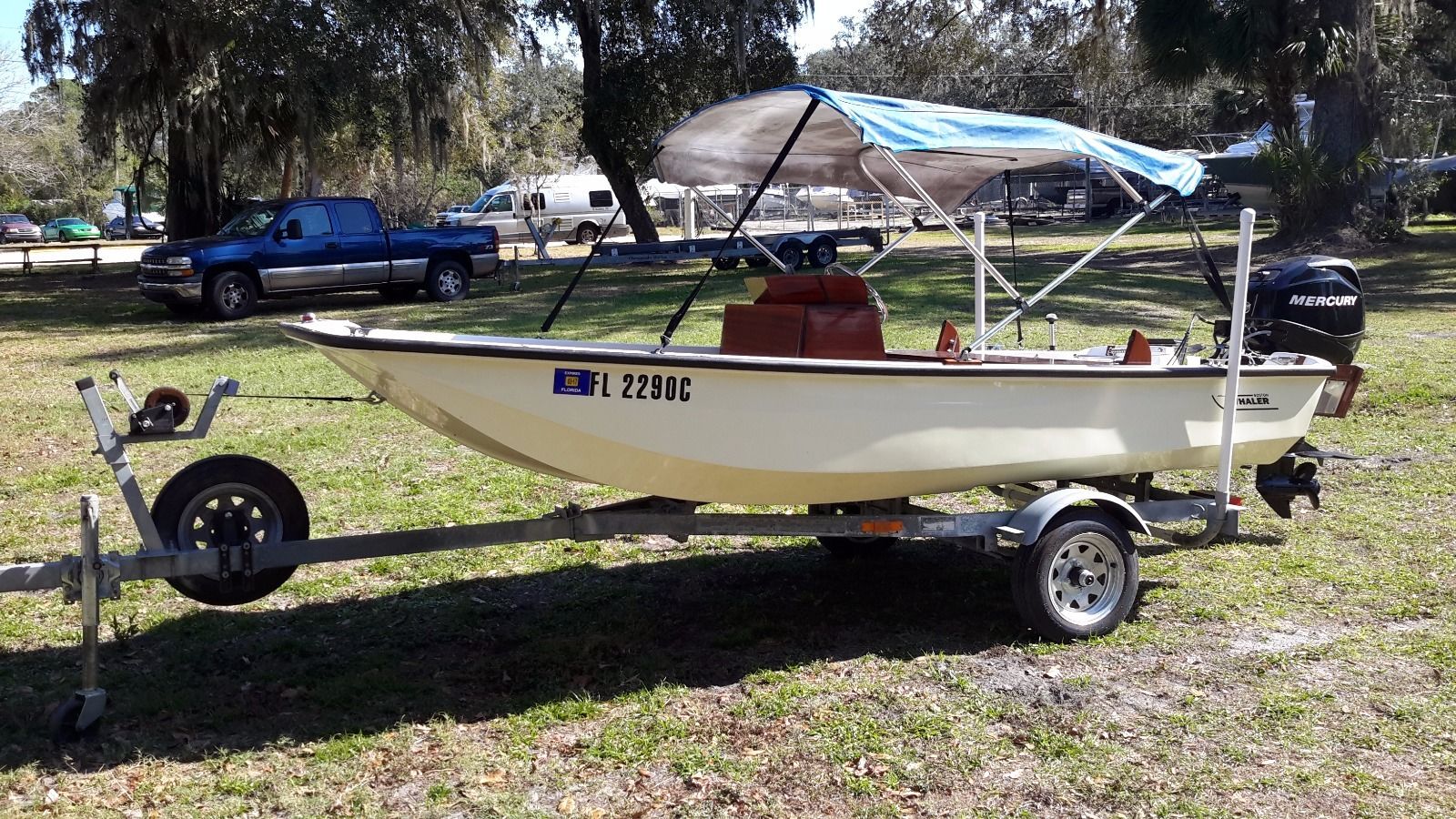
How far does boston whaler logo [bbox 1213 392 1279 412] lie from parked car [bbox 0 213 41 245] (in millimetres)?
57741

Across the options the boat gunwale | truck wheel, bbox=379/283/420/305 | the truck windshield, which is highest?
the truck windshield

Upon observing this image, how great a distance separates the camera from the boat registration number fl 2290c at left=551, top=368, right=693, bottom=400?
489cm

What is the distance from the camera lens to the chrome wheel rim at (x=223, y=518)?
507 cm

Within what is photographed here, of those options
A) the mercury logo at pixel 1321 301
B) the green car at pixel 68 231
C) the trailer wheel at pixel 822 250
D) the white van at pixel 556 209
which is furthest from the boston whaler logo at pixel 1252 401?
the green car at pixel 68 231

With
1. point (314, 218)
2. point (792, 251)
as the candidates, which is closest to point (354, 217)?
point (314, 218)

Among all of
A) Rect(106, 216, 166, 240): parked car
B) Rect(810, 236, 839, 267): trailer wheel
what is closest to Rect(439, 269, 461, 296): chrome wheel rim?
Rect(810, 236, 839, 267): trailer wheel

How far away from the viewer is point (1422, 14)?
35500mm

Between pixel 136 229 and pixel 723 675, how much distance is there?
55637 mm

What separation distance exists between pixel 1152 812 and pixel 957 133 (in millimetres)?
2929

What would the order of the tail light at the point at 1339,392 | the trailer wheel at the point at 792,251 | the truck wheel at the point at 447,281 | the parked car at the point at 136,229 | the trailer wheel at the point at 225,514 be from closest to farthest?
the trailer wheel at the point at 225,514 → the tail light at the point at 1339,392 → the truck wheel at the point at 447,281 → the trailer wheel at the point at 792,251 → the parked car at the point at 136,229

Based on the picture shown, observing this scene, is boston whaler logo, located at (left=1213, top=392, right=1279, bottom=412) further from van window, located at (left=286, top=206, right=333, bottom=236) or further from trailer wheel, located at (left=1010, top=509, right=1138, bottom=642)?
van window, located at (left=286, top=206, right=333, bottom=236)

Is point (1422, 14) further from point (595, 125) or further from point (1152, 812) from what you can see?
point (1152, 812)

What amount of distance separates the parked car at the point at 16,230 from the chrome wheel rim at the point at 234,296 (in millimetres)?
41220

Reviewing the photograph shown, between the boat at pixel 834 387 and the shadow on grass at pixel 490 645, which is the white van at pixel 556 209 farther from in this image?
the boat at pixel 834 387
